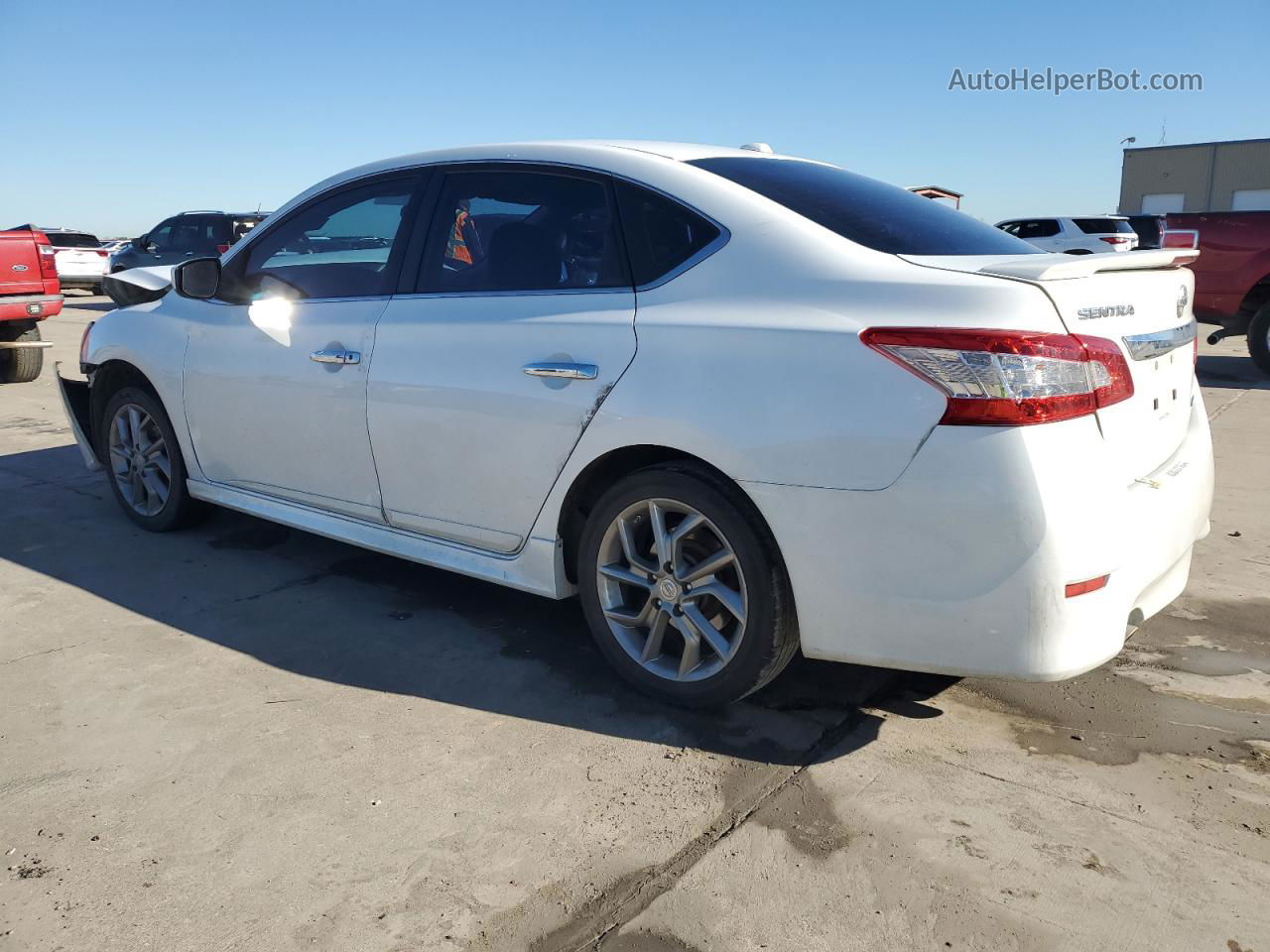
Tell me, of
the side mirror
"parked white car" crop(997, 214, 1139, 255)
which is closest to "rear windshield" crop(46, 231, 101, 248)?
"parked white car" crop(997, 214, 1139, 255)

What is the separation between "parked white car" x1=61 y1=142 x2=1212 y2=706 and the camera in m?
2.56

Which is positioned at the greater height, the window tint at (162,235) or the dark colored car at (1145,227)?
the window tint at (162,235)

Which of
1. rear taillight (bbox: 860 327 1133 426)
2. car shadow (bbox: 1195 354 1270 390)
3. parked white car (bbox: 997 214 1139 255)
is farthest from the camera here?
parked white car (bbox: 997 214 1139 255)

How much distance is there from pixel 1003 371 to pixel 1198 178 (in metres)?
56.2

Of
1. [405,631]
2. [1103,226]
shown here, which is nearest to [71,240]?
[1103,226]

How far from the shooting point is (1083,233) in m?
20.4

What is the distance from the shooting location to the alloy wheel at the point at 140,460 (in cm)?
495

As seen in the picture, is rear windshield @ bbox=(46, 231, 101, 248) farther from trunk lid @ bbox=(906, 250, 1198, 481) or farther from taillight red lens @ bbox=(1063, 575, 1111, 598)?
taillight red lens @ bbox=(1063, 575, 1111, 598)

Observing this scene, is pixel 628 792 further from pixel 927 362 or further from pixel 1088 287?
pixel 1088 287

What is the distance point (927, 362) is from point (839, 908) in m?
1.28

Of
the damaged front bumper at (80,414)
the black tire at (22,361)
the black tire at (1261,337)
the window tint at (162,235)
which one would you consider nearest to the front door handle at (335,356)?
the damaged front bumper at (80,414)

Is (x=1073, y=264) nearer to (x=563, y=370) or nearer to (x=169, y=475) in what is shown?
(x=563, y=370)

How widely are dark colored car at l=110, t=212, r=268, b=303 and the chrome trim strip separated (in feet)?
55.9

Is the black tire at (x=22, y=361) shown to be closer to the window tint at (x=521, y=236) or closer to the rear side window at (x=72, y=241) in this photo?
the window tint at (x=521, y=236)
